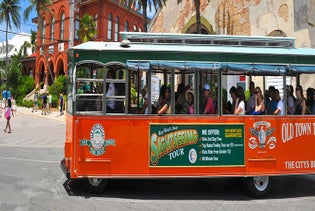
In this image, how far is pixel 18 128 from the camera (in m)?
18.4

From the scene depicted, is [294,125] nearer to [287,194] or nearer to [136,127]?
[287,194]

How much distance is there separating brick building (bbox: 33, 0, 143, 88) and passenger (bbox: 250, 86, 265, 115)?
109ft

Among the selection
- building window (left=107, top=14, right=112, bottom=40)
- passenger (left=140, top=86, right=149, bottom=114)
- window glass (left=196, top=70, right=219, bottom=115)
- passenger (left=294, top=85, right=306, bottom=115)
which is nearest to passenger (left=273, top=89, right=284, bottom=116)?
passenger (left=294, top=85, right=306, bottom=115)

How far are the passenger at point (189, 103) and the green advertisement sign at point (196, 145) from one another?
0.32m

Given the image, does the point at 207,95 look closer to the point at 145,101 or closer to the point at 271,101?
the point at 145,101

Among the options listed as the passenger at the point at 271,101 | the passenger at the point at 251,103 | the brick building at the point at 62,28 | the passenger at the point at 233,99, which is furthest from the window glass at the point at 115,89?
the brick building at the point at 62,28

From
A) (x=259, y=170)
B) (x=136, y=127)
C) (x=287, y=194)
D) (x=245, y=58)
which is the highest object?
(x=245, y=58)

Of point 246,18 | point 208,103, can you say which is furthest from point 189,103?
point 246,18

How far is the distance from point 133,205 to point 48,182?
2.55 m

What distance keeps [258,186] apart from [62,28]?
3702 centimetres

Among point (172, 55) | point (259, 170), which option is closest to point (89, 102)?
point (172, 55)

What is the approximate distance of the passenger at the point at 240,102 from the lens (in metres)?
6.59

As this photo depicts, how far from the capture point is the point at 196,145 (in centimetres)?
633

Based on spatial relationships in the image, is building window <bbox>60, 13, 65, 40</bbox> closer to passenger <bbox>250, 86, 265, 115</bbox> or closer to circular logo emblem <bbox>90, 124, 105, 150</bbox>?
circular logo emblem <bbox>90, 124, 105, 150</bbox>
